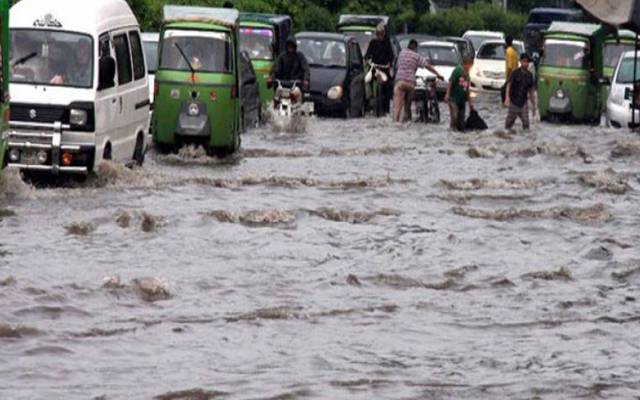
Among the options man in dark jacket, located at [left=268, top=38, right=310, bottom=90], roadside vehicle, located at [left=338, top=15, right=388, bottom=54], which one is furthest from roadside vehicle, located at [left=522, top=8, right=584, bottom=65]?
man in dark jacket, located at [left=268, top=38, right=310, bottom=90]

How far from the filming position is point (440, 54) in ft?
163

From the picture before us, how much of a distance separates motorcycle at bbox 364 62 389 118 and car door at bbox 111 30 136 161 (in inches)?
663

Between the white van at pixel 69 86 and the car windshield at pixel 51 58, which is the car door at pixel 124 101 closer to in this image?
the white van at pixel 69 86

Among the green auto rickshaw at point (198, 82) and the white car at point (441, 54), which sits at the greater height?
the green auto rickshaw at point (198, 82)

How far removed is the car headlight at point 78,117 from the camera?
812 inches

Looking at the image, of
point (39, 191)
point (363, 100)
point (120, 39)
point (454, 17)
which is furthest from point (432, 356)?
point (454, 17)

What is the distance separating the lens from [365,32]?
168 feet

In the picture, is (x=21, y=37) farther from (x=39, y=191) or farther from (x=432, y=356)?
(x=432, y=356)

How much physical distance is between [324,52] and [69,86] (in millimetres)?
17696

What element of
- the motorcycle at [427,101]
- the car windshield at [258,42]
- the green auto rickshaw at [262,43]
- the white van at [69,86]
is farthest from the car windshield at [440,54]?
the white van at [69,86]

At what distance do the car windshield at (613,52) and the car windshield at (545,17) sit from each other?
1120 inches

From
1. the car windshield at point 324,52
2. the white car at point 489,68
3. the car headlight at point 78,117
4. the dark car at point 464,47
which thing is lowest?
the white car at point 489,68

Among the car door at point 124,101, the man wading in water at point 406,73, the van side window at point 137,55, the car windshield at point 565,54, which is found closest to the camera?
the car door at point 124,101

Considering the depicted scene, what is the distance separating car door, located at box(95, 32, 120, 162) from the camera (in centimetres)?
2097
